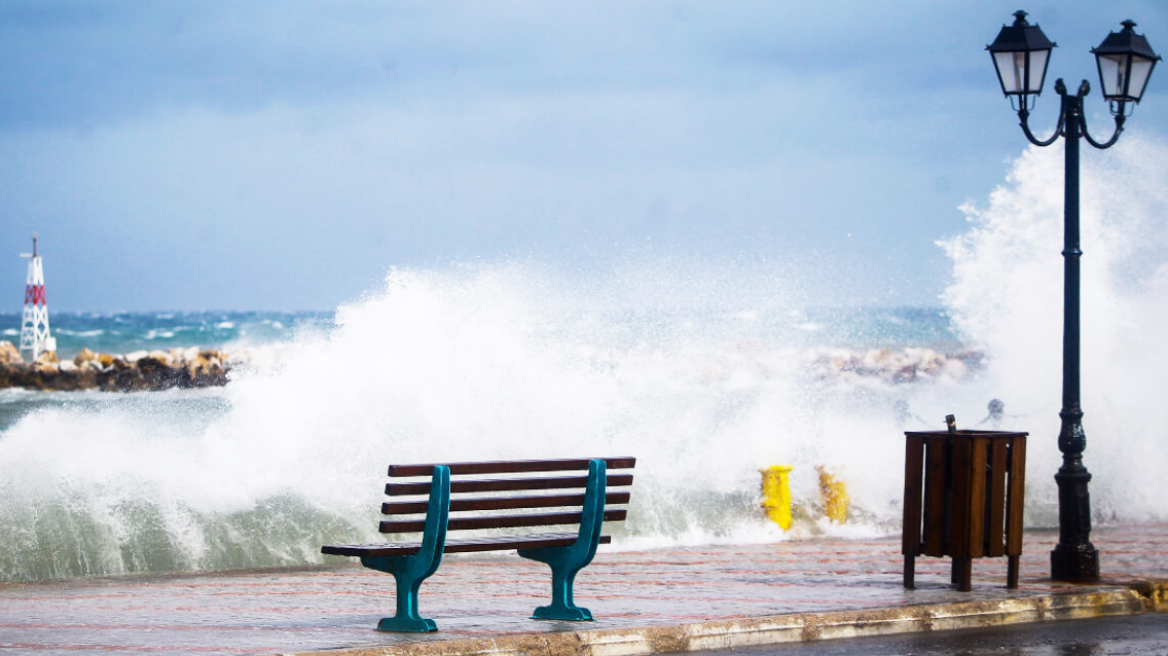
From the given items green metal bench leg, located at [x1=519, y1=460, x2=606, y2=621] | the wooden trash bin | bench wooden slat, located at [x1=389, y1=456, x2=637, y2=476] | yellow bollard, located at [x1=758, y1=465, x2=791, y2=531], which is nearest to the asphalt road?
the wooden trash bin

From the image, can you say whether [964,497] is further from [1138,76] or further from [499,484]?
[1138,76]

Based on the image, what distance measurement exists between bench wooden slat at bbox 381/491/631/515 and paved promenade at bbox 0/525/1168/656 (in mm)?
639

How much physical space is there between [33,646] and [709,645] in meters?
3.44

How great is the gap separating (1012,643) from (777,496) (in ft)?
23.0

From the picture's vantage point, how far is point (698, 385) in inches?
1304

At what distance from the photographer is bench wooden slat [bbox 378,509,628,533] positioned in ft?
26.0

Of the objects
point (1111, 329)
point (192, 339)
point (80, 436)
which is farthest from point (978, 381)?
point (192, 339)

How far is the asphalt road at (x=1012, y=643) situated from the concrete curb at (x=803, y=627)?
128 millimetres

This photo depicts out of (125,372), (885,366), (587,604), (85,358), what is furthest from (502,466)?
(85,358)

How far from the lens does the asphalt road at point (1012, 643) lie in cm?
835

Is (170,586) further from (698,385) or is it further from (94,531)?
(698,385)

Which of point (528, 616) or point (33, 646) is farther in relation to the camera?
point (528, 616)

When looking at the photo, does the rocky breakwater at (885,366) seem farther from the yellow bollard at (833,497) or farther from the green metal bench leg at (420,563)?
the green metal bench leg at (420,563)

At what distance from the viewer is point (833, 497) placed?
54.7 feet
